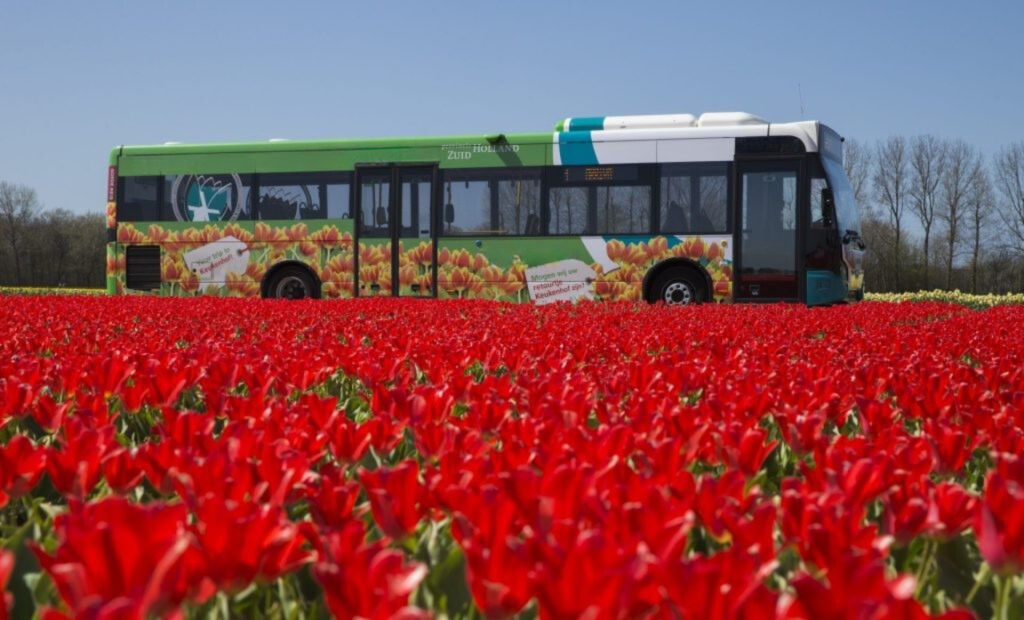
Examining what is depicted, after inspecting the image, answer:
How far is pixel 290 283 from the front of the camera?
58.3 ft

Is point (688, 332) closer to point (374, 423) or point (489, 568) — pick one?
point (374, 423)

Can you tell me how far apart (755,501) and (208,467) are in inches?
33.6

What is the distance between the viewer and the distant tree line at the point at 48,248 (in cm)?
6931

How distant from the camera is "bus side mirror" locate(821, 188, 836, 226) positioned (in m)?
15.6

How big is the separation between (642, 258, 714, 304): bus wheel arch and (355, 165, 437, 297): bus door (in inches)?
143

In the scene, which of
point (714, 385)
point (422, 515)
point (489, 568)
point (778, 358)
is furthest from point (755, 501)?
point (778, 358)

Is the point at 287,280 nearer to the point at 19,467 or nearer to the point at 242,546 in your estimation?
the point at 19,467

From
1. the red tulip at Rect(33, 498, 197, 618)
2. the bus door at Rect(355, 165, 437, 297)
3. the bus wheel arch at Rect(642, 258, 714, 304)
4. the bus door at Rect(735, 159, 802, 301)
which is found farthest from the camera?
the bus door at Rect(355, 165, 437, 297)

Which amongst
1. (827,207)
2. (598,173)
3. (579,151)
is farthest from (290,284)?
(827,207)

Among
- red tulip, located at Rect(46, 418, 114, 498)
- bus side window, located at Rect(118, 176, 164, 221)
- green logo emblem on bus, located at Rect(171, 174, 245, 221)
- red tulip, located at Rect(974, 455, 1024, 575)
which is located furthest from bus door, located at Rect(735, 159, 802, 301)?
red tulip, located at Rect(974, 455, 1024, 575)

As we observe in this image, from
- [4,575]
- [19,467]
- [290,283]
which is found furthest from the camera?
[290,283]

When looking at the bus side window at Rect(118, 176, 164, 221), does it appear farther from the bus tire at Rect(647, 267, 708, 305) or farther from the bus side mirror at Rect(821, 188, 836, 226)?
the bus side mirror at Rect(821, 188, 836, 226)

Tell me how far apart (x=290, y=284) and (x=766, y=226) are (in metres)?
8.20

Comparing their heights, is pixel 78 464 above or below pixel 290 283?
below
